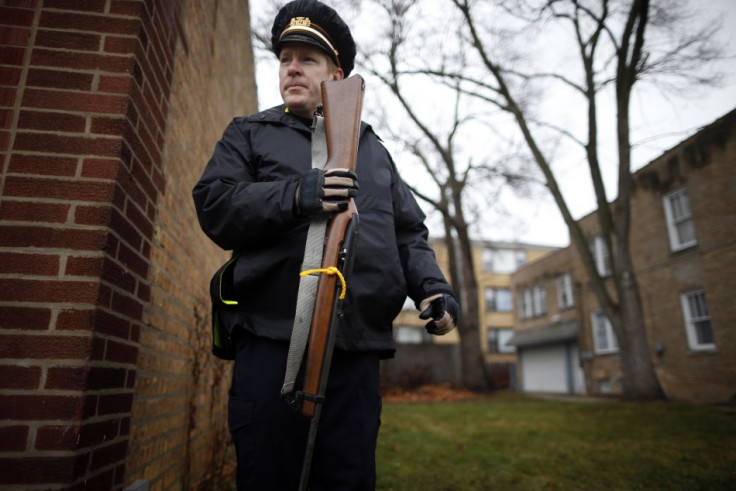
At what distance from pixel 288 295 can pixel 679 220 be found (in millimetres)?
16772

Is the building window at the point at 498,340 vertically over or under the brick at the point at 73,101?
over

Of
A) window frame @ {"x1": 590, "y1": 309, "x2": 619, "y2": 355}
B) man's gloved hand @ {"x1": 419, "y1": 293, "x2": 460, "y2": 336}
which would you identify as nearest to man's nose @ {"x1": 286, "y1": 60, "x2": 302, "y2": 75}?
man's gloved hand @ {"x1": 419, "y1": 293, "x2": 460, "y2": 336}

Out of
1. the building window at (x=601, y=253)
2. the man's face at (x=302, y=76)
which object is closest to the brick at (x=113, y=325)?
the man's face at (x=302, y=76)

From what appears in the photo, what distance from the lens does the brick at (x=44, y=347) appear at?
158 centimetres

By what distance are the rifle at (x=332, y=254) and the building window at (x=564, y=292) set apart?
23.4 meters

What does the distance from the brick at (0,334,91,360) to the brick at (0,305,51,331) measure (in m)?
0.03

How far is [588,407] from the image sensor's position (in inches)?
367

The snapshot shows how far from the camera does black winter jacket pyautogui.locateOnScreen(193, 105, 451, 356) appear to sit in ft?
5.42

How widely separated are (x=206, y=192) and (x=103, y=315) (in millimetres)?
570

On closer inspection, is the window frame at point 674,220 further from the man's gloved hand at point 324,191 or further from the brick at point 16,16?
the brick at point 16,16

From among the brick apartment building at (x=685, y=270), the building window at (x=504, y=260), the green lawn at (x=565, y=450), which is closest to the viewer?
the green lawn at (x=565, y=450)

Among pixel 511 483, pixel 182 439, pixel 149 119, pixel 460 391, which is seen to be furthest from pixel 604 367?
pixel 149 119

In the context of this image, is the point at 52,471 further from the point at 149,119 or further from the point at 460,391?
the point at 460,391

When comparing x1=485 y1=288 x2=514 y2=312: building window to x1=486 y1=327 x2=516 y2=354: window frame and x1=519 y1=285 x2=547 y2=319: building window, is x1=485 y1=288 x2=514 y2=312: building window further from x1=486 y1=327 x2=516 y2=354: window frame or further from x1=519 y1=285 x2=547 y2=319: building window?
x1=519 y1=285 x2=547 y2=319: building window
